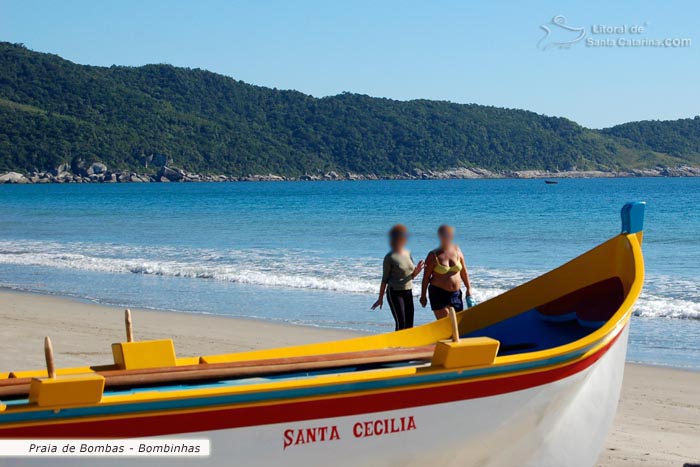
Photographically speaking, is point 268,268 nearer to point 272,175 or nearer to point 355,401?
point 355,401

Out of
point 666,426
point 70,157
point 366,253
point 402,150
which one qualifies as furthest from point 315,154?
point 666,426

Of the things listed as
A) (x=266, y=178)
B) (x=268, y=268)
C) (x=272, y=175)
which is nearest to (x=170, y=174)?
(x=266, y=178)

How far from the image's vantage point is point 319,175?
127625 mm

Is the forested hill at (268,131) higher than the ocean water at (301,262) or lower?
higher

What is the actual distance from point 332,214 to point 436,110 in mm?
90075

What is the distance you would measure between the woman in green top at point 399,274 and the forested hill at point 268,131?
109344 millimetres

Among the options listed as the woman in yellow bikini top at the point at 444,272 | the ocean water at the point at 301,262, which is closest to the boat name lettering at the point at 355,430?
the woman in yellow bikini top at the point at 444,272

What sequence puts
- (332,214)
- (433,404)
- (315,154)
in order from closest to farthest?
(433,404) < (332,214) < (315,154)

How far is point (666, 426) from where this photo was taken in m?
6.94

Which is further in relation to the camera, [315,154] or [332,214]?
[315,154]

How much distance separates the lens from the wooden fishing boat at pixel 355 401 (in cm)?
403

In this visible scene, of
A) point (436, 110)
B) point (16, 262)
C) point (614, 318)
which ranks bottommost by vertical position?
point (16, 262)

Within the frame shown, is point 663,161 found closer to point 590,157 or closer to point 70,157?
point 590,157

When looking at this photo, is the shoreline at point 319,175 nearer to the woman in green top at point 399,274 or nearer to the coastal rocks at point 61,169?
the coastal rocks at point 61,169
